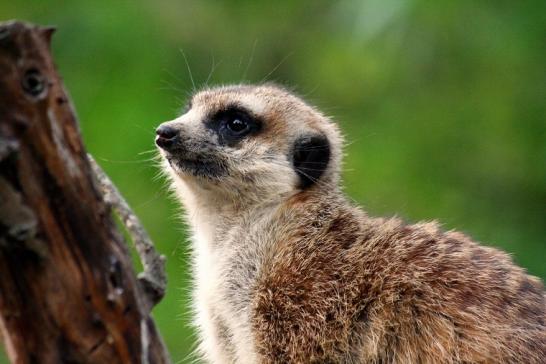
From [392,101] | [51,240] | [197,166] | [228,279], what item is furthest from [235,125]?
[392,101]

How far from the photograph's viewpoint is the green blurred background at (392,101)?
843 centimetres

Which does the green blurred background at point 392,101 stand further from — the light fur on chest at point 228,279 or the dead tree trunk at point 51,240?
the dead tree trunk at point 51,240

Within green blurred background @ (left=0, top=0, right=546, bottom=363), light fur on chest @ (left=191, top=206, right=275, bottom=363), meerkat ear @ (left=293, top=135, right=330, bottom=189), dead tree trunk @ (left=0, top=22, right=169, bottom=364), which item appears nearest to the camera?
dead tree trunk @ (left=0, top=22, right=169, bottom=364)

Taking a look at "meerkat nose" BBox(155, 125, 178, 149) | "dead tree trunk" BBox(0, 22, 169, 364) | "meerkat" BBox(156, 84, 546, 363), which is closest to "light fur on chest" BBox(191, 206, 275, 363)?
"meerkat" BBox(156, 84, 546, 363)

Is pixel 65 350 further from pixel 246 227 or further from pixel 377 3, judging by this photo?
pixel 377 3

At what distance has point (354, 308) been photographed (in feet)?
17.3

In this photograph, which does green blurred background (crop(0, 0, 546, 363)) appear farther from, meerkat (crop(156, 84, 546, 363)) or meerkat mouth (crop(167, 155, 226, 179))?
meerkat mouth (crop(167, 155, 226, 179))

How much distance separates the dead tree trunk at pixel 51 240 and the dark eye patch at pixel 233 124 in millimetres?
2538

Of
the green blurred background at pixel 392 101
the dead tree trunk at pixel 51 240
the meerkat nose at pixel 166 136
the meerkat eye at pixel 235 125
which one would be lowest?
the dead tree trunk at pixel 51 240

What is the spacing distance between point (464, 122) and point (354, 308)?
412 centimetres

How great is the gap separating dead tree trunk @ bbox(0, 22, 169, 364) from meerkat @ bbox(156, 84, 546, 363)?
1.94 meters

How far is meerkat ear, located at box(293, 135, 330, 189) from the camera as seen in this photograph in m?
6.03

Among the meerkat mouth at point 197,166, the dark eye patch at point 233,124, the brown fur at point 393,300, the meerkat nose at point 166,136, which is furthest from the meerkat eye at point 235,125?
the brown fur at point 393,300

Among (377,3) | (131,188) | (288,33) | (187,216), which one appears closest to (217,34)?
(288,33)
